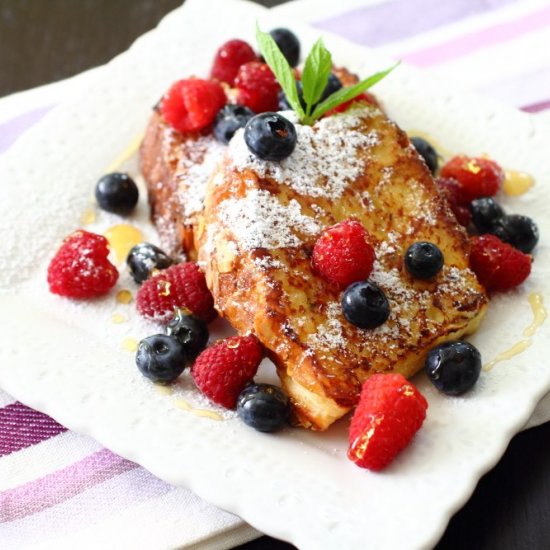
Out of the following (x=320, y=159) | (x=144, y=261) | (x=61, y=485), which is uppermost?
(x=320, y=159)

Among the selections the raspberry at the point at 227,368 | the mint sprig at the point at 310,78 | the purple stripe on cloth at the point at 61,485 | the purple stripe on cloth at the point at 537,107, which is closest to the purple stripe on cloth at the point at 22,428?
the purple stripe on cloth at the point at 61,485

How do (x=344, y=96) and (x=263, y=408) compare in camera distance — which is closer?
(x=263, y=408)

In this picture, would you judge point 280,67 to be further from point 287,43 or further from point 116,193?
point 287,43

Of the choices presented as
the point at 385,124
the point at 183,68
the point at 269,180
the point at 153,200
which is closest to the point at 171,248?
the point at 153,200

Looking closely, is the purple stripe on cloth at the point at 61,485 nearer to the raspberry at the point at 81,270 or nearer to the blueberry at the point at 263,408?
the blueberry at the point at 263,408

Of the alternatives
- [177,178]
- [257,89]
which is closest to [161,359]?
[177,178]

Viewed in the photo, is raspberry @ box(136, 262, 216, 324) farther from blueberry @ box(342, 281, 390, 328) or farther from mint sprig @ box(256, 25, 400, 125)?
mint sprig @ box(256, 25, 400, 125)
